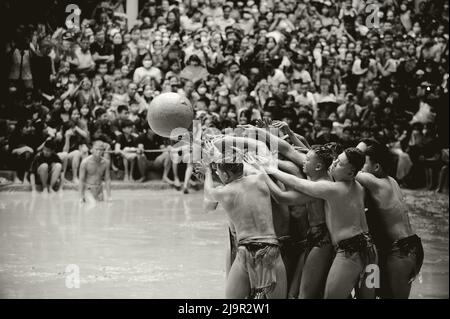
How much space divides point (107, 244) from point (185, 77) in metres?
5.12

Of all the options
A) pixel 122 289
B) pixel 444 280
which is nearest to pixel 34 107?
pixel 122 289

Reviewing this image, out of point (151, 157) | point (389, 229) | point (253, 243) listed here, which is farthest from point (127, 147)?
point (253, 243)

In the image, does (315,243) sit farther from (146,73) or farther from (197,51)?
(197,51)

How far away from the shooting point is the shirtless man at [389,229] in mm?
4977

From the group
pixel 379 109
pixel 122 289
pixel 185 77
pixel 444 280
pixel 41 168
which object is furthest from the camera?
pixel 185 77

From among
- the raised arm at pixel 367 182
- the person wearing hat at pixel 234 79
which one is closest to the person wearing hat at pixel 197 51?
the person wearing hat at pixel 234 79

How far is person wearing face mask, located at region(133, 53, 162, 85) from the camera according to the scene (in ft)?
41.1

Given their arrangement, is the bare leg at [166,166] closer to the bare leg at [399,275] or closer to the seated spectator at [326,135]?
the seated spectator at [326,135]

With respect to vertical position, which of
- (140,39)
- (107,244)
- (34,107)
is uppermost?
(140,39)

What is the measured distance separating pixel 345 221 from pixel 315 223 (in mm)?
222

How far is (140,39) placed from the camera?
43.2ft

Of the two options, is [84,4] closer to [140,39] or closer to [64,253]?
[140,39]

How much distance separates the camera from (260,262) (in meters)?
4.64
